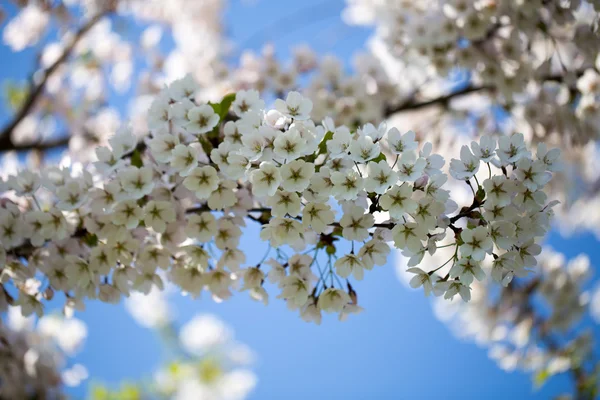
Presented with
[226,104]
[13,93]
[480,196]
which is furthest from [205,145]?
[13,93]

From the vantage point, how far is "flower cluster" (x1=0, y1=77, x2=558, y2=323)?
1573mm

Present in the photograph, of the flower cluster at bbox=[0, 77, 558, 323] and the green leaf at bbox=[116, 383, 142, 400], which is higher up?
the green leaf at bbox=[116, 383, 142, 400]

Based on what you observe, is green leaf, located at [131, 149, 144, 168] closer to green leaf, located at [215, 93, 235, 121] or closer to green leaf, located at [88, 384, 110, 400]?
green leaf, located at [215, 93, 235, 121]

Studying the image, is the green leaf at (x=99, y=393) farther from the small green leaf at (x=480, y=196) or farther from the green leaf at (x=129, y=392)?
the small green leaf at (x=480, y=196)

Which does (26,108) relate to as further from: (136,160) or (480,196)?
(480,196)

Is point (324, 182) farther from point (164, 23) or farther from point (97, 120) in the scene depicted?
point (164, 23)

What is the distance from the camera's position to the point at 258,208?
191 cm

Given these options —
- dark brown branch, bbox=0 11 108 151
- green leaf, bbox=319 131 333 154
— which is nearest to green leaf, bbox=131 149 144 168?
green leaf, bbox=319 131 333 154

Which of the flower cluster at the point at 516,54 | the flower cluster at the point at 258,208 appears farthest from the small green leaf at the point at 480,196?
the flower cluster at the point at 516,54

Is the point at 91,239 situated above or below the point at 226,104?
below

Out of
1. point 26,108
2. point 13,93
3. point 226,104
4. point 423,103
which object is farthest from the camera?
point 13,93

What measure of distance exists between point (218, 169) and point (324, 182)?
17.0 inches

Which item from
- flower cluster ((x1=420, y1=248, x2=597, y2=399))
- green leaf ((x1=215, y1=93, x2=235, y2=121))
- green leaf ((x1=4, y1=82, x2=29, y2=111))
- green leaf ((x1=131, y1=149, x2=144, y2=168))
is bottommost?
green leaf ((x1=131, y1=149, x2=144, y2=168))

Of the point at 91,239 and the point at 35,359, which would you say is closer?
the point at 91,239
